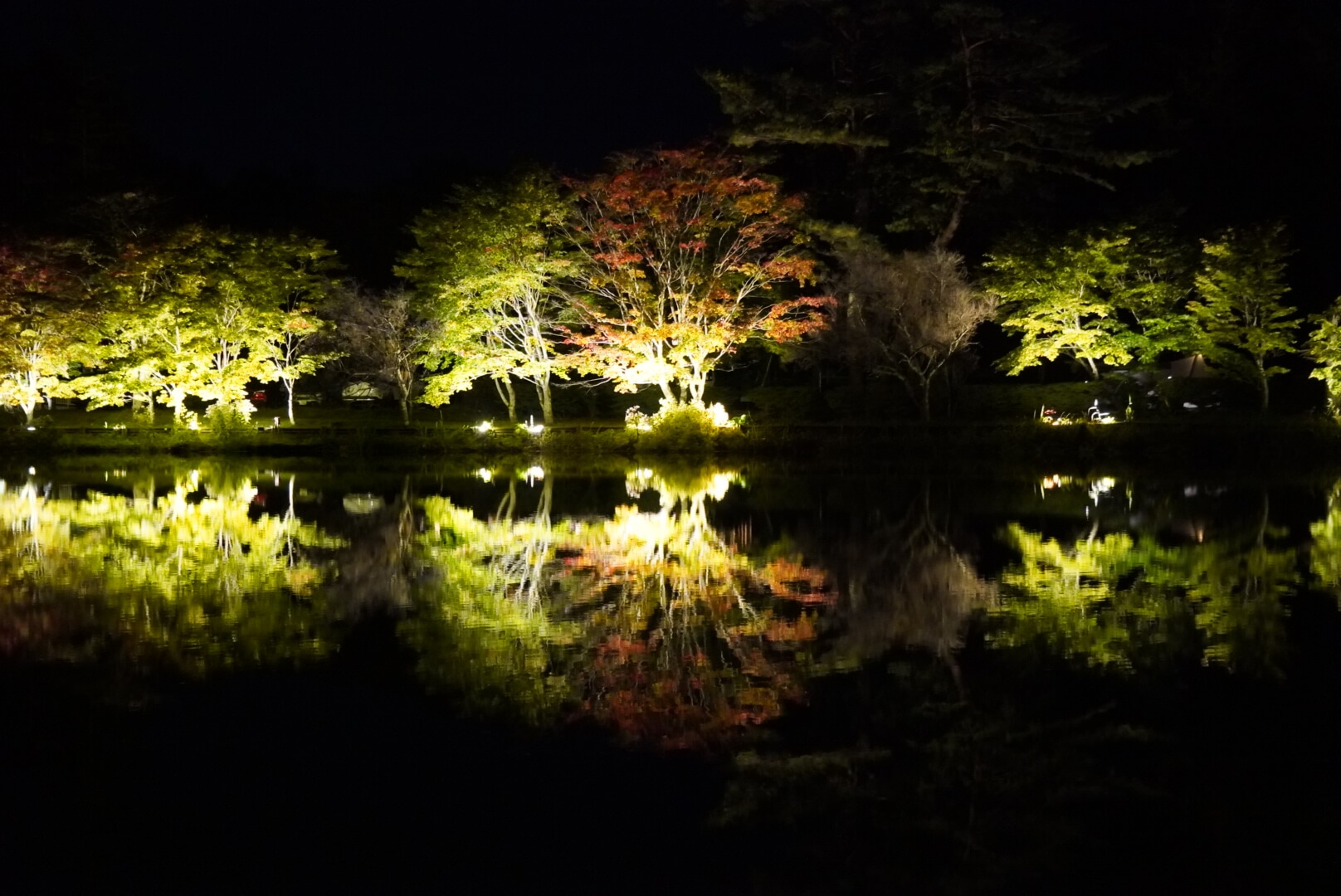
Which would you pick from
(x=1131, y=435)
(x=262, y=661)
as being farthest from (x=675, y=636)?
(x=1131, y=435)

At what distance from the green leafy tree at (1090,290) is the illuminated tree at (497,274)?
11884mm

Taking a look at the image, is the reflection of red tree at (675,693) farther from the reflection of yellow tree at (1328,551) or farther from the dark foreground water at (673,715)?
the reflection of yellow tree at (1328,551)

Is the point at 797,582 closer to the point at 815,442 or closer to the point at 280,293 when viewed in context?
the point at 815,442

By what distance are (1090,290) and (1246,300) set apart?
395 centimetres

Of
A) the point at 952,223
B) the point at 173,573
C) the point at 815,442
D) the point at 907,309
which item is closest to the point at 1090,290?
the point at 952,223

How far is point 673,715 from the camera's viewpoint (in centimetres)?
725

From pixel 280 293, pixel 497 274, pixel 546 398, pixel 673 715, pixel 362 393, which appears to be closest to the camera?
pixel 673 715

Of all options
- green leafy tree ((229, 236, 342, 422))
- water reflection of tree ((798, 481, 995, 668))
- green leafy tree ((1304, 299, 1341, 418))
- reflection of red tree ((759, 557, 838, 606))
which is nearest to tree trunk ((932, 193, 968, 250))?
green leafy tree ((1304, 299, 1341, 418))

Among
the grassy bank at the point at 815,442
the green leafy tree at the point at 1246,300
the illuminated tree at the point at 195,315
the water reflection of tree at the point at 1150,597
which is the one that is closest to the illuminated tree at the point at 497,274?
the grassy bank at the point at 815,442

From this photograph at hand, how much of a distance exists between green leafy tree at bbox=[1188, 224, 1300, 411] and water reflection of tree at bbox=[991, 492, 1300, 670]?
57.4ft

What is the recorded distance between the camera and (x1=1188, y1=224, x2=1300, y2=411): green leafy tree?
3038 cm

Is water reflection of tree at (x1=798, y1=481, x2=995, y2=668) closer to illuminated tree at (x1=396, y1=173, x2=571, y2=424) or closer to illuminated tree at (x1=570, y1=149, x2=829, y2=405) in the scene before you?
illuminated tree at (x1=570, y1=149, x2=829, y2=405)

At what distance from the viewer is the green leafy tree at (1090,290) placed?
31.8m

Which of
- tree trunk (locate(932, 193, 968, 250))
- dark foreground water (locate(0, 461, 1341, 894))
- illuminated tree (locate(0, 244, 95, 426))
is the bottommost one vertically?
dark foreground water (locate(0, 461, 1341, 894))
